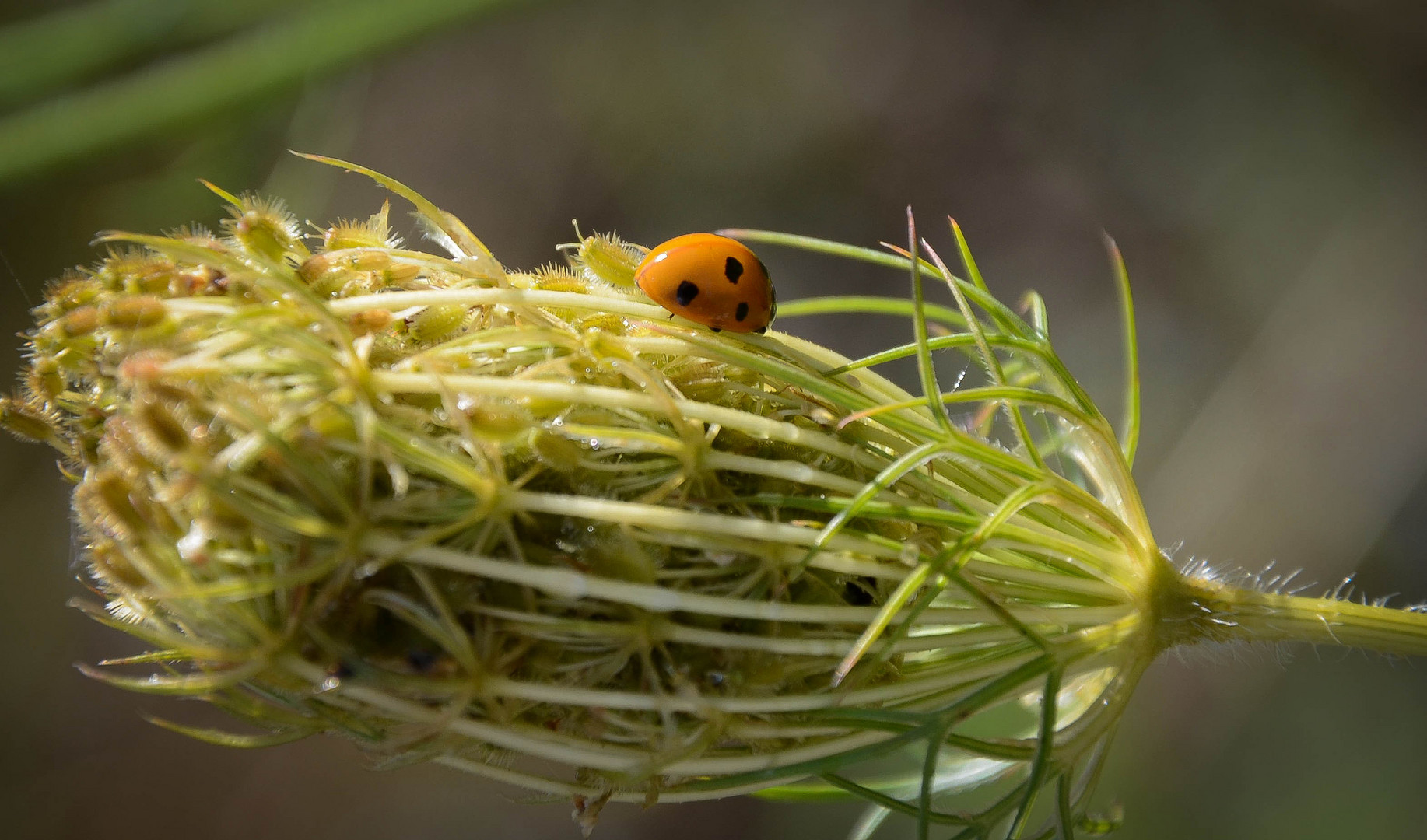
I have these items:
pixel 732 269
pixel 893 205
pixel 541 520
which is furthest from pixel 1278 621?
pixel 893 205

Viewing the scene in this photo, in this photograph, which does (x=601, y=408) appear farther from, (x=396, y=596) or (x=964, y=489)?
(x=964, y=489)

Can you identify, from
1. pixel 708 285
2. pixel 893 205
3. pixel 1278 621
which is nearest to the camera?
pixel 708 285

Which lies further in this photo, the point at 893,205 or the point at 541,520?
the point at 893,205

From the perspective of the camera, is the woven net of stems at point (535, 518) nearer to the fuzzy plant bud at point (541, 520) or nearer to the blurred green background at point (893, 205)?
the fuzzy plant bud at point (541, 520)

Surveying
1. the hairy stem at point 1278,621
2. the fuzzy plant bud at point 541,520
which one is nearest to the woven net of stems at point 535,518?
the fuzzy plant bud at point 541,520

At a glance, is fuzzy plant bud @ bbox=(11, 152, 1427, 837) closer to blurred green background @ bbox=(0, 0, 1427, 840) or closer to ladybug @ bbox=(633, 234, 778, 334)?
ladybug @ bbox=(633, 234, 778, 334)

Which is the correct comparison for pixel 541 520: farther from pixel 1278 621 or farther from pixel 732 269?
pixel 1278 621

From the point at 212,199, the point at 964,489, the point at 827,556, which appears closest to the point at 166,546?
the point at 827,556

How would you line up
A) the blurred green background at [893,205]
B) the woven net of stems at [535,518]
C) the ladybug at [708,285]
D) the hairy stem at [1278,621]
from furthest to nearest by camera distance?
the blurred green background at [893,205] < the hairy stem at [1278,621] < the ladybug at [708,285] < the woven net of stems at [535,518]
